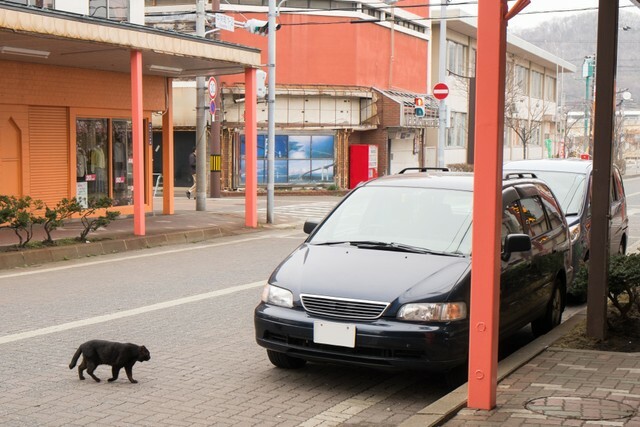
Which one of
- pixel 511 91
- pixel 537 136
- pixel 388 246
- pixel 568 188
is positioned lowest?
pixel 388 246

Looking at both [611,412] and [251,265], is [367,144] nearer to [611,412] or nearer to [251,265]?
[251,265]

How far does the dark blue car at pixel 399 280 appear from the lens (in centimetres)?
672

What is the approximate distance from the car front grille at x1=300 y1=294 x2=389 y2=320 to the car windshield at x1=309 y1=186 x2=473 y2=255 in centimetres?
107

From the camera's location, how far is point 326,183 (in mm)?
38938

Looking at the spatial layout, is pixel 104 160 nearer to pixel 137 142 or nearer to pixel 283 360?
pixel 137 142

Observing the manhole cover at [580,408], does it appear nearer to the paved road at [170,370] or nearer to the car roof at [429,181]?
the paved road at [170,370]

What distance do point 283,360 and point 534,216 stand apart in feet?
10.4

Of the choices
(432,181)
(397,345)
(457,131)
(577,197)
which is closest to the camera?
(397,345)

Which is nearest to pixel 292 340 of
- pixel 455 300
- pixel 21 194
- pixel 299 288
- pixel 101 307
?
pixel 299 288

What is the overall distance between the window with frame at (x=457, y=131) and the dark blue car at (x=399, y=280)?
1656 inches

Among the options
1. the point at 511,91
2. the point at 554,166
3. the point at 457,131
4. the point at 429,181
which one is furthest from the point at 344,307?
the point at 511,91

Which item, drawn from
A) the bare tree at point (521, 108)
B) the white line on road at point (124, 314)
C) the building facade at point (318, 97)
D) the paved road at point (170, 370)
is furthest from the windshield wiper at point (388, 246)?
the bare tree at point (521, 108)

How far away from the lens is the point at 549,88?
77250 millimetres

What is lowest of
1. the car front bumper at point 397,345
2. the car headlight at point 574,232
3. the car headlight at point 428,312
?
the car front bumper at point 397,345
